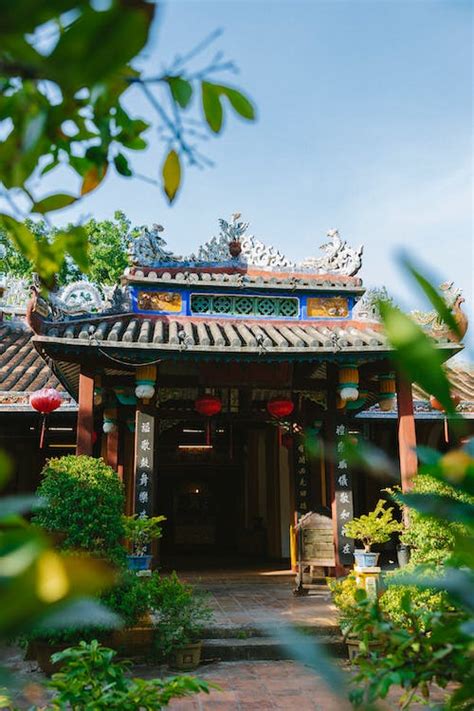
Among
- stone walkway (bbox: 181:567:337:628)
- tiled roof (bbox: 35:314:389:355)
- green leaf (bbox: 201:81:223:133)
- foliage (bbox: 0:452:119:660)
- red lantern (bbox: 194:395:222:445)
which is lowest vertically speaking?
stone walkway (bbox: 181:567:337:628)

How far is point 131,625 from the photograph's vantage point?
5.16 metres

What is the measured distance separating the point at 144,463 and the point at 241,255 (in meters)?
2.94

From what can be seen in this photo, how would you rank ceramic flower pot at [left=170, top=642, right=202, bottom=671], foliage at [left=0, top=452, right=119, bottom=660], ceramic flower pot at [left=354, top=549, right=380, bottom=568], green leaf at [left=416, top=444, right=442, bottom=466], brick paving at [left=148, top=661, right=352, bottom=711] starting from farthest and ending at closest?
1. ceramic flower pot at [left=354, top=549, right=380, bottom=568]
2. ceramic flower pot at [left=170, top=642, right=202, bottom=671]
3. brick paving at [left=148, top=661, right=352, bottom=711]
4. green leaf at [left=416, top=444, right=442, bottom=466]
5. foliage at [left=0, top=452, right=119, bottom=660]

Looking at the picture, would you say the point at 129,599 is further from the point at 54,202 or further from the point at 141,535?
the point at 54,202

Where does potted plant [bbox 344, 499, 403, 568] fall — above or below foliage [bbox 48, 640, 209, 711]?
above

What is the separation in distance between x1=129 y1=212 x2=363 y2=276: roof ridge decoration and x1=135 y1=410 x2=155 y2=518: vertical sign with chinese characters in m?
2.03

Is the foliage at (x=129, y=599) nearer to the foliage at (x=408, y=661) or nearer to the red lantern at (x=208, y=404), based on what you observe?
the red lantern at (x=208, y=404)

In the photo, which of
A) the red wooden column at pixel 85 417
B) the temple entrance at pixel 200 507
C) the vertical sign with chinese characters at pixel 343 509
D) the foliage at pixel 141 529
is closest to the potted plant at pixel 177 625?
the foliage at pixel 141 529

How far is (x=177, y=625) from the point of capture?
17.1 ft

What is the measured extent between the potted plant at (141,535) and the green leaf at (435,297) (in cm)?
537

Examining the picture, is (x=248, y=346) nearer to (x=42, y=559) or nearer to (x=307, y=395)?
(x=307, y=395)

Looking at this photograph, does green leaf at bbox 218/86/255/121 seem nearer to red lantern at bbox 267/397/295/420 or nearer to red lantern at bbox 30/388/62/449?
red lantern at bbox 267/397/295/420

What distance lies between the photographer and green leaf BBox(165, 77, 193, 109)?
2.86 ft

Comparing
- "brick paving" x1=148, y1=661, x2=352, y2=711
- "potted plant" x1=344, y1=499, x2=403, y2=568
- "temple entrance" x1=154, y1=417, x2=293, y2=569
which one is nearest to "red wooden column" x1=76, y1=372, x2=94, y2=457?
"brick paving" x1=148, y1=661, x2=352, y2=711
